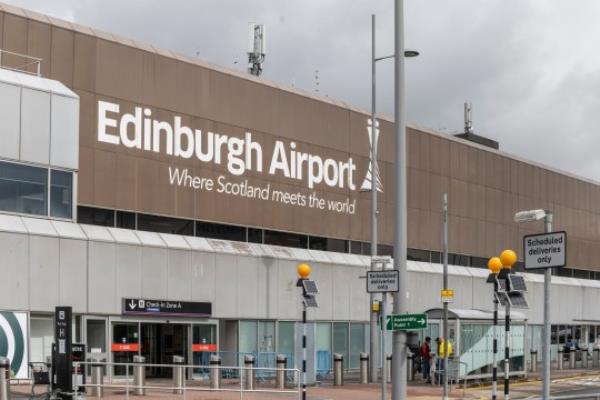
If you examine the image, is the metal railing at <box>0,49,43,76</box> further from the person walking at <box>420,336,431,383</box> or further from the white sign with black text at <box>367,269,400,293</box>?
the person walking at <box>420,336,431,383</box>

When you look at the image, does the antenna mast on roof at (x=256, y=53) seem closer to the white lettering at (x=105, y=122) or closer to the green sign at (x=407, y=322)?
the white lettering at (x=105, y=122)

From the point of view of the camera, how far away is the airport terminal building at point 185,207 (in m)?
29.2

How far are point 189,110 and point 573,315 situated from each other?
32.0 meters

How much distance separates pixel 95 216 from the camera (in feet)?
104

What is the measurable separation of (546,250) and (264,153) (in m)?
25.6

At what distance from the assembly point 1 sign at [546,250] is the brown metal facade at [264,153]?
2001cm

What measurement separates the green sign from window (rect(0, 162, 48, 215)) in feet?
49.9

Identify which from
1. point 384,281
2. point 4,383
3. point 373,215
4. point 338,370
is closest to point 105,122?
point 373,215

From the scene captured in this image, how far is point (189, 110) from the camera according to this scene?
35.6 meters

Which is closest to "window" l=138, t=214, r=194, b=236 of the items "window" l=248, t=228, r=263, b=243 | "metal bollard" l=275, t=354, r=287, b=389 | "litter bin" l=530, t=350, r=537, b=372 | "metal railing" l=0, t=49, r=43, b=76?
"window" l=248, t=228, r=263, b=243

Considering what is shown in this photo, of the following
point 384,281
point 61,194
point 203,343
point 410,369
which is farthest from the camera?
point 410,369

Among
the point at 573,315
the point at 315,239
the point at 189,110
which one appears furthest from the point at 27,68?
the point at 573,315

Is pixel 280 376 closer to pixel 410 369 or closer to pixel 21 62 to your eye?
pixel 410 369

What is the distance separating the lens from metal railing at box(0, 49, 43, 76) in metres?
29.7
